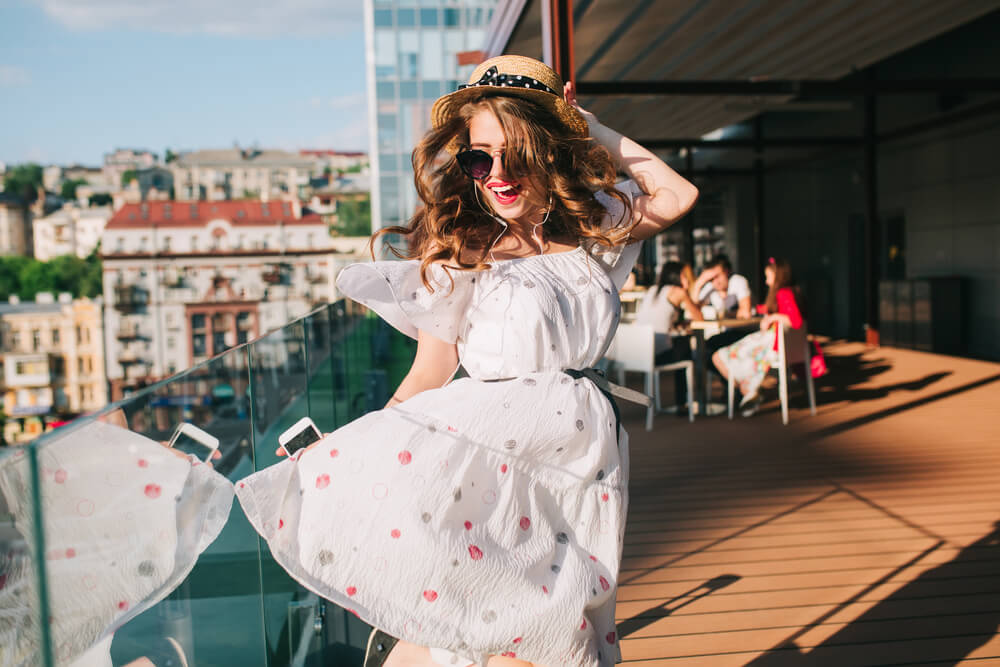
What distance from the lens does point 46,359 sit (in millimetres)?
91500

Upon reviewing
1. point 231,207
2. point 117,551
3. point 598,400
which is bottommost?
point 117,551

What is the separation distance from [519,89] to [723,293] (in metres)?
6.25

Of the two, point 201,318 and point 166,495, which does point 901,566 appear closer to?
point 166,495

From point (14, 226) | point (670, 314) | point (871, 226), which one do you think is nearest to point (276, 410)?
point (670, 314)

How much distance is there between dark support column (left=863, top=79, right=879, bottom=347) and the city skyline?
9922 cm

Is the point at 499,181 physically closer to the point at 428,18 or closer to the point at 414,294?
the point at 414,294

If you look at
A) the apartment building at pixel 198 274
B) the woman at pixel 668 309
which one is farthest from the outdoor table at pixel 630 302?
the apartment building at pixel 198 274

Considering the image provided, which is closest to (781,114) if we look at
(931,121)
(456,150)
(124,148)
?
(931,121)

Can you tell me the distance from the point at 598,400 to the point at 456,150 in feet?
1.78

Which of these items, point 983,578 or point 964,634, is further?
point 983,578

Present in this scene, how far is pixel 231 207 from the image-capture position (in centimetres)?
9275

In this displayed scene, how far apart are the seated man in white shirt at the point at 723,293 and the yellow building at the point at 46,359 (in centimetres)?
9508

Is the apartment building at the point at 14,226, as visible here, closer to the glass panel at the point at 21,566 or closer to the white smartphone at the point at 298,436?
the white smartphone at the point at 298,436

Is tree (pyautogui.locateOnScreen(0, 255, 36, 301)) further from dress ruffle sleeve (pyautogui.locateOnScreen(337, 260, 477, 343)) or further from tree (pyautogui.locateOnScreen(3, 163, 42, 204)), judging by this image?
dress ruffle sleeve (pyautogui.locateOnScreen(337, 260, 477, 343))
